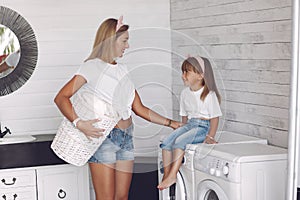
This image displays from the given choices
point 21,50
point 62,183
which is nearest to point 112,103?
point 62,183

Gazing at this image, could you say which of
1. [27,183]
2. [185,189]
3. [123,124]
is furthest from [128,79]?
[27,183]

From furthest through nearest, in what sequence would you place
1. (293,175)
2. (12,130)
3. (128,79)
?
(12,130), (128,79), (293,175)

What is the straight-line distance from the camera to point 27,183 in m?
4.89

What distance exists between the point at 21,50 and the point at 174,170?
1.93m

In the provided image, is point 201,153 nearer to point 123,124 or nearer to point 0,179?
point 123,124

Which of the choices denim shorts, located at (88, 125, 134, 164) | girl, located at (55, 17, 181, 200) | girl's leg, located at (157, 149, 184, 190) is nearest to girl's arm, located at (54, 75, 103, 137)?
girl, located at (55, 17, 181, 200)

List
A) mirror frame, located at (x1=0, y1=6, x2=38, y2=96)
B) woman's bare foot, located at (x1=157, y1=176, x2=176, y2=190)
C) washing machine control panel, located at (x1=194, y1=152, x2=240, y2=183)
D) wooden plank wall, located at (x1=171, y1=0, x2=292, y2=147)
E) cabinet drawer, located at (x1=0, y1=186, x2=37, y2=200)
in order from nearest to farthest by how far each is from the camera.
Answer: washing machine control panel, located at (x1=194, y1=152, x2=240, y2=183) → wooden plank wall, located at (x1=171, y1=0, x2=292, y2=147) → woman's bare foot, located at (x1=157, y1=176, x2=176, y2=190) → cabinet drawer, located at (x1=0, y1=186, x2=37, y2=200) → mirror frame, located at (x1=0, y1=6, x2=38, y2=96)

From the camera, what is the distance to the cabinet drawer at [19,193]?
4820 mm

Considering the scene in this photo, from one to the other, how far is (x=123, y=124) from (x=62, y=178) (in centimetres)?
135

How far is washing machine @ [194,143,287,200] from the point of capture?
3.60 m

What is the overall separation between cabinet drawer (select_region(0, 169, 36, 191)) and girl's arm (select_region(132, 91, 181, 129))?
149cm

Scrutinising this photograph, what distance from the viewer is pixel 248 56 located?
172 inches

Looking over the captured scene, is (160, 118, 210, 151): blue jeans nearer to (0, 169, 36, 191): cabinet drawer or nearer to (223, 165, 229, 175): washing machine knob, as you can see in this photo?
(223, 165, 229, 175): washing machine knob

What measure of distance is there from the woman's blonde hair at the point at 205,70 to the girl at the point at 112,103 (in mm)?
274
